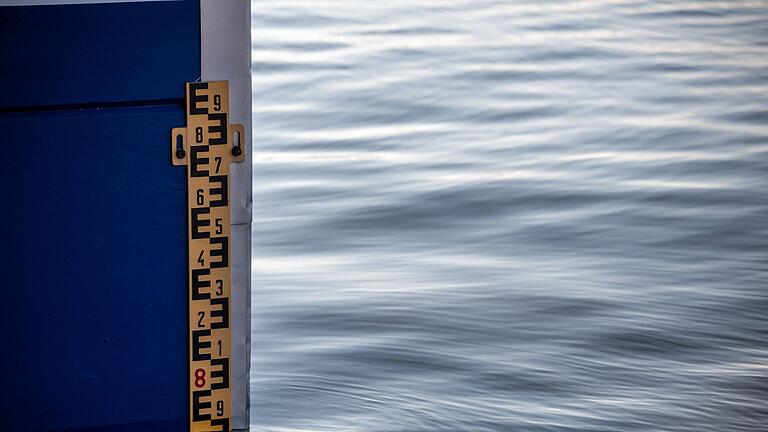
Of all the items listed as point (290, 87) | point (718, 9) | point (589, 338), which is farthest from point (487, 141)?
point (718, 9)

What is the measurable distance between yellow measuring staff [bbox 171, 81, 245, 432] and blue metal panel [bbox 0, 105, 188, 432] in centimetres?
3

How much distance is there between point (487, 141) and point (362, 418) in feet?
13.9

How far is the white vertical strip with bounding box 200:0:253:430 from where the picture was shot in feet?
11.1

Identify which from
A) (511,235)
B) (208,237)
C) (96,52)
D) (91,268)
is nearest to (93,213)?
(91,268)

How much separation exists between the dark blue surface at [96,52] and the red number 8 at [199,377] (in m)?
0.76

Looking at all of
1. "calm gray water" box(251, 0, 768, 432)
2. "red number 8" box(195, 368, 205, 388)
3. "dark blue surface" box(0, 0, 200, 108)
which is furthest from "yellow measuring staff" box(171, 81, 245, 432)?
"calm gray water" box(251, 0, 768, 432)

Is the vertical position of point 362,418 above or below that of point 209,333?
below

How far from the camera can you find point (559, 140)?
862cm

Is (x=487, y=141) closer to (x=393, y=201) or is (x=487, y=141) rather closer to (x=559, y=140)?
(x=559, y=140)

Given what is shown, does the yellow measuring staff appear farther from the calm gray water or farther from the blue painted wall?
the calm gray water

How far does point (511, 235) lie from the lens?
6703 millimetres

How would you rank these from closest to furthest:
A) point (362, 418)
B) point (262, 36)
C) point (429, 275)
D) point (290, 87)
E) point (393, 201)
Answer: point (362, 418)
point (429, 275)
point (393, 201)
point (290, 87)
point (262, 36)

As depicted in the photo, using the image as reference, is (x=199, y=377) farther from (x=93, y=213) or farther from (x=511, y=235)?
(x=511, y=235)

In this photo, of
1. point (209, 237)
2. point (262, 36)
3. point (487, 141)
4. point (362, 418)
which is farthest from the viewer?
point (262, 36)
